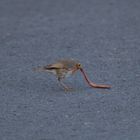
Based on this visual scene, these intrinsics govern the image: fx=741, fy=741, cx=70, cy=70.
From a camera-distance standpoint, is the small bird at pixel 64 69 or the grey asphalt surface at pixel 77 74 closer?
the grey asphalt surface at pixel 77 74

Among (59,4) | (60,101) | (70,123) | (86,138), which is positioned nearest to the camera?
(86,138)

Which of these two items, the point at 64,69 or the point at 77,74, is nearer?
the point at 64,69

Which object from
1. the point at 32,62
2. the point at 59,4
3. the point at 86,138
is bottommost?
the point at 86,138

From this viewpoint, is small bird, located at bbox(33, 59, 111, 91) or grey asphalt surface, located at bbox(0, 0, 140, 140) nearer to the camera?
grey asphalt surface, located at bbox(0, 0, 140, 140)

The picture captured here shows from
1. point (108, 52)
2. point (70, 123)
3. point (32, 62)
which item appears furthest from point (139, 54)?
point (70, 123)

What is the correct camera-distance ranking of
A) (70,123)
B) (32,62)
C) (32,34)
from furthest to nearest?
(32,34) < (32,62) < (70,123)

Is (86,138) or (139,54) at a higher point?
(139,54)

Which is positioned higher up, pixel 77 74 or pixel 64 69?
pixel 64 69

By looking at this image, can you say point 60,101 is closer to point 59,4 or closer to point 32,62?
point 32,62
